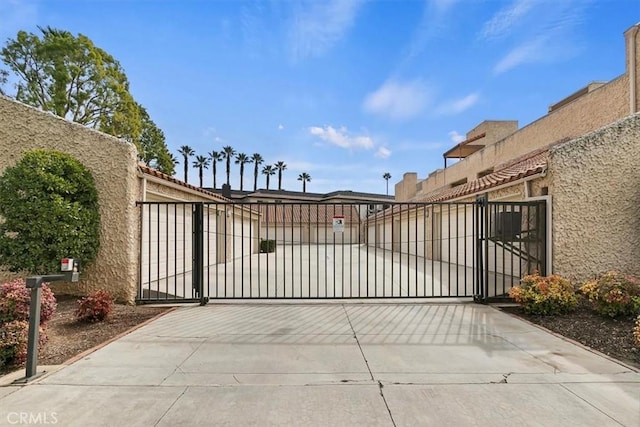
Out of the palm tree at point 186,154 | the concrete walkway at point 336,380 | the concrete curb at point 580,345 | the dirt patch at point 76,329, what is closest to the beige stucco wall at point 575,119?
the concrete curb at point 580,345

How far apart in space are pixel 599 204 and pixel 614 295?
2076 mm

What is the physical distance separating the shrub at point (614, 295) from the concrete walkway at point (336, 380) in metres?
1.34

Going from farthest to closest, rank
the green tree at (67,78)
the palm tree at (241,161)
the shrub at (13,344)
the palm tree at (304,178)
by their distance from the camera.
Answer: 1. the palm tree at (304,178)
2. the palm tree at (241,161)
3. the green tree at (67,78)
4. the shrub at (13,344)

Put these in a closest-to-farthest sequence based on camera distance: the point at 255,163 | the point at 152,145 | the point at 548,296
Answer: the point at 548,296 < the point at 152,145 < the point at 255,163

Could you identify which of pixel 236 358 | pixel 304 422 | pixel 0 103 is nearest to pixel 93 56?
pixel 0 103

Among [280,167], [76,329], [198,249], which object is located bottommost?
[76,329]

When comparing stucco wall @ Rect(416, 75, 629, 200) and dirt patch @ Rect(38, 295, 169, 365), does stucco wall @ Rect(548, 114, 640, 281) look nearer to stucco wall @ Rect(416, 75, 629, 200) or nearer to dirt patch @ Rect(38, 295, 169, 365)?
stucco wall @ Rect(416, 75, 629, 200)

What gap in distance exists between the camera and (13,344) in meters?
3.91

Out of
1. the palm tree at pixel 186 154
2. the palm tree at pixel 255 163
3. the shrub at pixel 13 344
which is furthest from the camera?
the palm tree at pixel 255 163

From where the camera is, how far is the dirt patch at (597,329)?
4.35 metres

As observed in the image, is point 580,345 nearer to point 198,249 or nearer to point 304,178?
point 198,249

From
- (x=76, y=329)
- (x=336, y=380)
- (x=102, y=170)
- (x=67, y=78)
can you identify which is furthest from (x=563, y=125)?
(x=67, y=78)

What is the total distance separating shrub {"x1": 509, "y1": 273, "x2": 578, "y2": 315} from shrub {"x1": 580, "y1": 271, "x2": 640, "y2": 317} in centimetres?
30

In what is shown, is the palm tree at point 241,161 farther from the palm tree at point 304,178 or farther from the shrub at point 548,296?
the shrub at point 548,296
